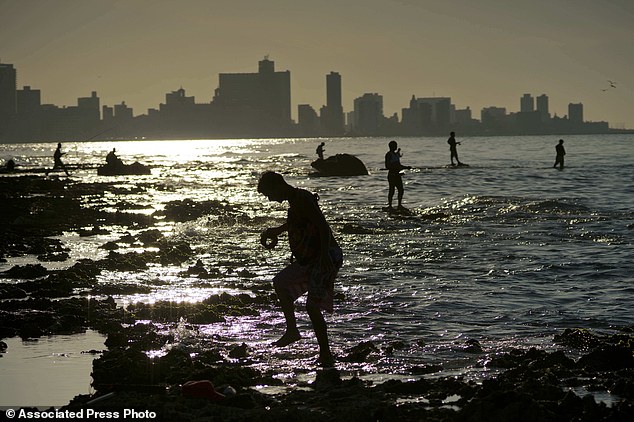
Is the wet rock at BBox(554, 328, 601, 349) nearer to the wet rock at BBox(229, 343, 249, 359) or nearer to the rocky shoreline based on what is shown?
the rocky shoreline

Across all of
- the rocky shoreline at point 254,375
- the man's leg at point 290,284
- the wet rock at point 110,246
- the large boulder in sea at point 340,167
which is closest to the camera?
the rocky shoreline at point 254,375

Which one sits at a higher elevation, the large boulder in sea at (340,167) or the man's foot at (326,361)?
the large boulder in sea at (340,167)

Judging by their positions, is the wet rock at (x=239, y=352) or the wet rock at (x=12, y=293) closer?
the wet rock at (x=239, y=352)

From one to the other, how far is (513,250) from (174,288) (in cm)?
739

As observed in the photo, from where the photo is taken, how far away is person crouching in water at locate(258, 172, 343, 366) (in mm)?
8055

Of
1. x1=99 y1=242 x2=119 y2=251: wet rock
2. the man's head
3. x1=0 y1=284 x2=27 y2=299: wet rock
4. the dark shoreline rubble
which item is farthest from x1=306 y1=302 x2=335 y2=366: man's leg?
x1=99 y1=242 x2=119 y2=251: wet rock

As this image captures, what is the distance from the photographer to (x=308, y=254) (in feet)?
26.9

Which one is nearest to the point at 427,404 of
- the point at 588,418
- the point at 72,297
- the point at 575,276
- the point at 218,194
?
the point at 588,418

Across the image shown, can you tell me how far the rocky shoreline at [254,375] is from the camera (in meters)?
6.31

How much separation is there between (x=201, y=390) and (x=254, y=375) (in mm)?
950

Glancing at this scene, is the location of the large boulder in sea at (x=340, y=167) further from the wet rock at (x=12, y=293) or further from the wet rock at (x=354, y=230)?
the wet rock at (x=12, y=293)

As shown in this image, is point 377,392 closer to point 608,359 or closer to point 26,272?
point 608,359

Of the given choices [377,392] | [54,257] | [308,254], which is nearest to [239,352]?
[308,254]

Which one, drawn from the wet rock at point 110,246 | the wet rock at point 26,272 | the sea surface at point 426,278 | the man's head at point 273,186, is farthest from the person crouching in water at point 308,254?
the wet rock at point 110,246
